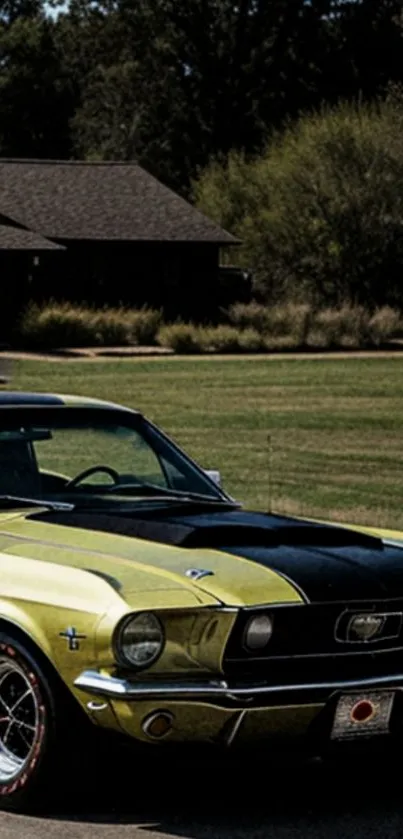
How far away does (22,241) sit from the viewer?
50.2 metres

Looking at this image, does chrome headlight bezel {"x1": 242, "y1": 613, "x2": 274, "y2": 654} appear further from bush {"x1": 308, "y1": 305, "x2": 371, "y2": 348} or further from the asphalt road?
bush {"x1": 308, "y1": 305, "x2": 371, "y2": 348}

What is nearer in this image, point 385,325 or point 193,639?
point 193,639

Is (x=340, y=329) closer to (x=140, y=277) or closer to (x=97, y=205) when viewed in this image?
(x=140, y=277)

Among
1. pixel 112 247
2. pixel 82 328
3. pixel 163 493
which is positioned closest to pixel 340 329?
pixel 82 328

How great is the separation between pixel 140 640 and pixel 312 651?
58 centimetres

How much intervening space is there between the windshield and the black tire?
1.23 meters

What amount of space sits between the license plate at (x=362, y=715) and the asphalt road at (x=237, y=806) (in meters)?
0.27

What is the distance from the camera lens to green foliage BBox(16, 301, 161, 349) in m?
47.5

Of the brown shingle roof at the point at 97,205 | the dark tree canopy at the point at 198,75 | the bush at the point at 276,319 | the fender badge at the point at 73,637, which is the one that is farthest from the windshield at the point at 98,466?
the dark tree canopy at the point at 198,75

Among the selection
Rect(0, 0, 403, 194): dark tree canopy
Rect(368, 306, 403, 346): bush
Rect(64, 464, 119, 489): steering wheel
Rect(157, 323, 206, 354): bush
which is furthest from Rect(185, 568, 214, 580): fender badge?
Rect(0, 0, 403, 194): dark tree canopy

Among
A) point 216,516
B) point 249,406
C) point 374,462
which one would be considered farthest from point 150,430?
point 249,406

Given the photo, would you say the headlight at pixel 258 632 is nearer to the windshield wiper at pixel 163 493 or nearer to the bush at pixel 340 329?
the windshield wiper at pixel 163 493

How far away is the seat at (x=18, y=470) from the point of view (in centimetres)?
752

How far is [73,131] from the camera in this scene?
8725cm
